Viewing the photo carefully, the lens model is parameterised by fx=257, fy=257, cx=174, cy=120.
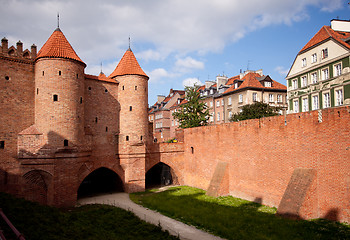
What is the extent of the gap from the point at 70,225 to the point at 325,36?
27849 millimetres

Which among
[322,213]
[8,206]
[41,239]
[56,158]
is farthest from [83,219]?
[322,213]

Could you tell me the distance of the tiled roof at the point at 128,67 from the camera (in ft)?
80.4

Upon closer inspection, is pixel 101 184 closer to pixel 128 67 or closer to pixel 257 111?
pixel 128 67

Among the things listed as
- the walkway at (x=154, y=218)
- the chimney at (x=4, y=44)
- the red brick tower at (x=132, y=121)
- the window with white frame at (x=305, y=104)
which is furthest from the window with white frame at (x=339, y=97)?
the chimney at (x=4, y=44)

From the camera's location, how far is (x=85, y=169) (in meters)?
21.5

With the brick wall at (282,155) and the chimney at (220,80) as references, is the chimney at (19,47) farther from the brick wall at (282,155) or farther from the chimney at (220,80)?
the chimney at (220,80)

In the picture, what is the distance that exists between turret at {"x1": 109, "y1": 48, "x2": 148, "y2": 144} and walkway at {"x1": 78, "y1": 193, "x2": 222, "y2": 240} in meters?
5.21

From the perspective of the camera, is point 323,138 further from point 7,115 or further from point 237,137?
point 7,115

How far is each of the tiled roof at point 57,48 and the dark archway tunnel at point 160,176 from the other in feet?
46.6

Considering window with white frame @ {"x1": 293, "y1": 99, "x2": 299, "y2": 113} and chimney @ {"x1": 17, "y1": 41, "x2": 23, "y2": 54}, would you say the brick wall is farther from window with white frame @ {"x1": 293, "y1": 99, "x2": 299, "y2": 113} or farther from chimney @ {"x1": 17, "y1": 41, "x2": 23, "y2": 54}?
chimney @ {"x1": 17, "y1": 41, "x2": 23, "y2": 54}

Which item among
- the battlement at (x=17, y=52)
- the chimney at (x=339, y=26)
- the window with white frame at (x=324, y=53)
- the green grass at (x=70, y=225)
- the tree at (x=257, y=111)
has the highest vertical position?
the chimney at (x=339, y=26)

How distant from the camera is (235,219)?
14.2 meters

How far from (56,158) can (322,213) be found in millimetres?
17353

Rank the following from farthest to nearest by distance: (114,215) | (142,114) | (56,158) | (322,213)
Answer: (142,114) < (56,158) < (114,215) < (322,213)
